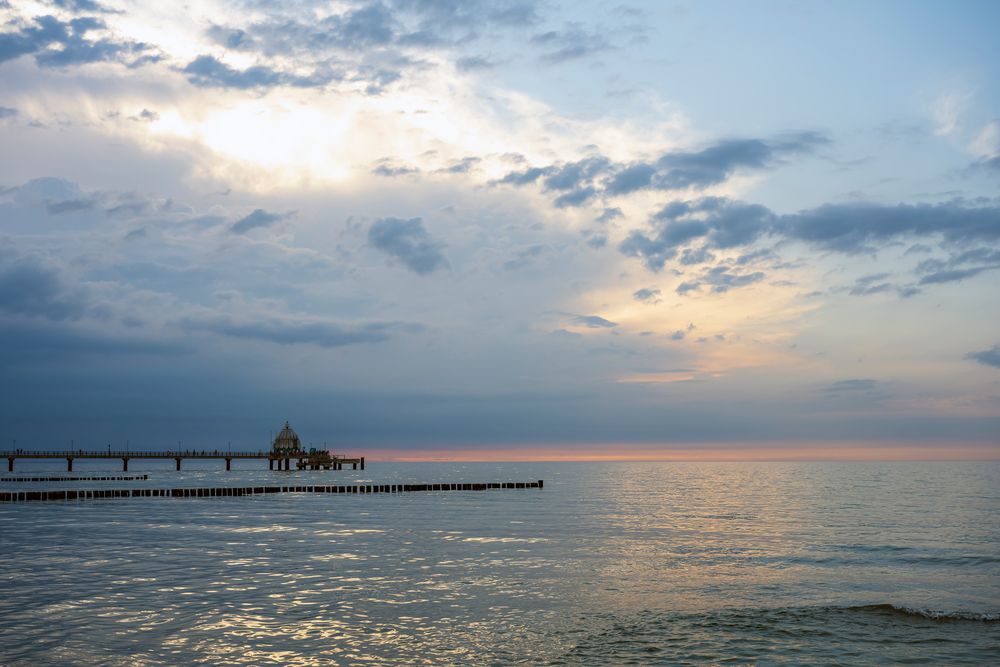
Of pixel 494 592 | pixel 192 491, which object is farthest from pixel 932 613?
pixel 192 491

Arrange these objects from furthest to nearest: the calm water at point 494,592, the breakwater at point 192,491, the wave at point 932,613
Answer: the breakwater at point 192,491 < the wave at point 932,613 < the calm water at point 494,592

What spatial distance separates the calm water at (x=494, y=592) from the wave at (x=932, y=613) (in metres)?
0.14

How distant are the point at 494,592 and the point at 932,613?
16.2m

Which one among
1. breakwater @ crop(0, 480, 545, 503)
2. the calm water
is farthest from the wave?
breakwater @ crop(0, 480, 545, 503)

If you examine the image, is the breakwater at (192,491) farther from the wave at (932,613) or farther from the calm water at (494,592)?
the wave at (932,613)

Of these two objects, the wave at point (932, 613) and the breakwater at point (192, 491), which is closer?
the wave at point (932, 613)

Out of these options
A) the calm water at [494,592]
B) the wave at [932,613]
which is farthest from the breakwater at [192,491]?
the wave at [932,613]

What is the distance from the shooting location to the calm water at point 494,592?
2366 cm

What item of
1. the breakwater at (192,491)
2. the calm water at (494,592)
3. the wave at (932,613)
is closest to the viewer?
the calm water at (494,592)

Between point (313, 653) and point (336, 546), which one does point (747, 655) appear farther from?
point (336, 546)

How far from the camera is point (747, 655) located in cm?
2328

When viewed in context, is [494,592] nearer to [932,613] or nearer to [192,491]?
[932,613]

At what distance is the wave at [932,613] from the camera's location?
95.2 ft

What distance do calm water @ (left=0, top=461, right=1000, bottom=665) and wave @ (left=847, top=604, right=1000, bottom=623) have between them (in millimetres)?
144
